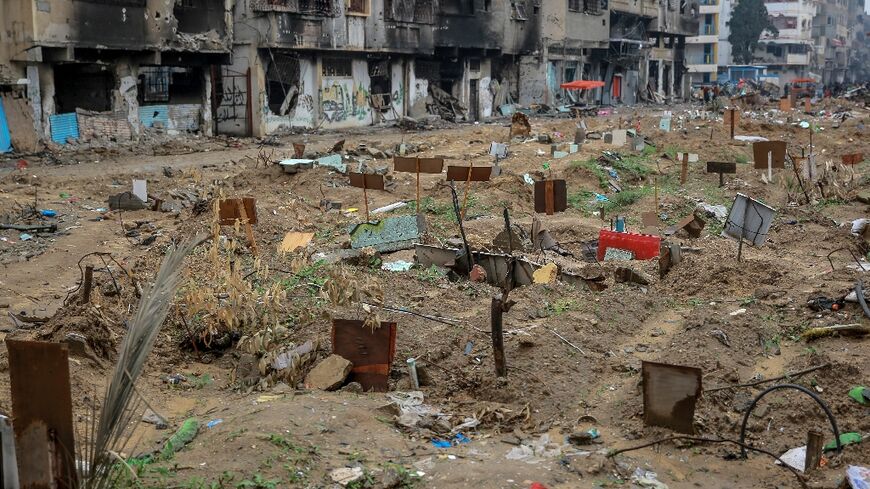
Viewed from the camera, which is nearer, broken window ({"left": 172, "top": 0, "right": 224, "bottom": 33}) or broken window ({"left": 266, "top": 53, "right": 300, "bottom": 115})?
broken window ({"left": 172, "top": 0, "right": 224, "bottom": 33})

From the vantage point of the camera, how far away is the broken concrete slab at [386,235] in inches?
454

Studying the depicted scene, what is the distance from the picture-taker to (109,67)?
25594mm

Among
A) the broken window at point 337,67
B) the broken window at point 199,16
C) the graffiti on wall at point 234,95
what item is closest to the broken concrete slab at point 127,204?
the broken window at point 199,16

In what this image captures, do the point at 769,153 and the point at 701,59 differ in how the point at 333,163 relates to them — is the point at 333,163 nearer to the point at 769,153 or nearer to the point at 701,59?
the point at 769,153

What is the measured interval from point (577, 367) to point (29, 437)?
4483mm

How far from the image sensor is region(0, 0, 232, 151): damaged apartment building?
22984mm

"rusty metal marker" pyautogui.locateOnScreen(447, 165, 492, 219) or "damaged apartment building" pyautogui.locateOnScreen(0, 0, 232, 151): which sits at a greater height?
"damaged apartment building" pyautogui.locateOnScreen(0, 0, 232, 151)

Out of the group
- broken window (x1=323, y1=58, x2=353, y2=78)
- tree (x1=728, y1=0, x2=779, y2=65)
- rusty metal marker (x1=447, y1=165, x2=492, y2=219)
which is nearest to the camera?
rusty metal marker (x1=447, y1=165, x2=492, y2=219)

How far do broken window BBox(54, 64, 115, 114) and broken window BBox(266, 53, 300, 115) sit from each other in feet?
21.3

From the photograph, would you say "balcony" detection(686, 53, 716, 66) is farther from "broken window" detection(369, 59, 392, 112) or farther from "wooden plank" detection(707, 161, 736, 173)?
"wooden plank" detection(707, 161, 736, 173)

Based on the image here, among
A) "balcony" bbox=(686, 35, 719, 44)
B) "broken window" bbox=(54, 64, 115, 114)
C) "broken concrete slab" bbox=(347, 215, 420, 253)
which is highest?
"balcony" bbox=(686, 35, 719, 44)

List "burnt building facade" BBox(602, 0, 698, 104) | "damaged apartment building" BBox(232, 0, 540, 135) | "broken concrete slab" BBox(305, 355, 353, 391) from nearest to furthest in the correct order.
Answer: "broken concrete slab" BBox(305, 355, 353, 391)
"damaged apartment building" BBox(232, 0, 540, 135)
"burnt building facade" BBox(602, 0, 698, 104)

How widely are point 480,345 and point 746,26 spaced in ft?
236

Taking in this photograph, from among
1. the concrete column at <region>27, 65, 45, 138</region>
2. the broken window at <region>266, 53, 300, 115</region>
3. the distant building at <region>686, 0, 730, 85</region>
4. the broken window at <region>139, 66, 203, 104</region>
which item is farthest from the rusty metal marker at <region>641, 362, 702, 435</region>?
the distant building at <region>686, 0, 730, 85</region>
